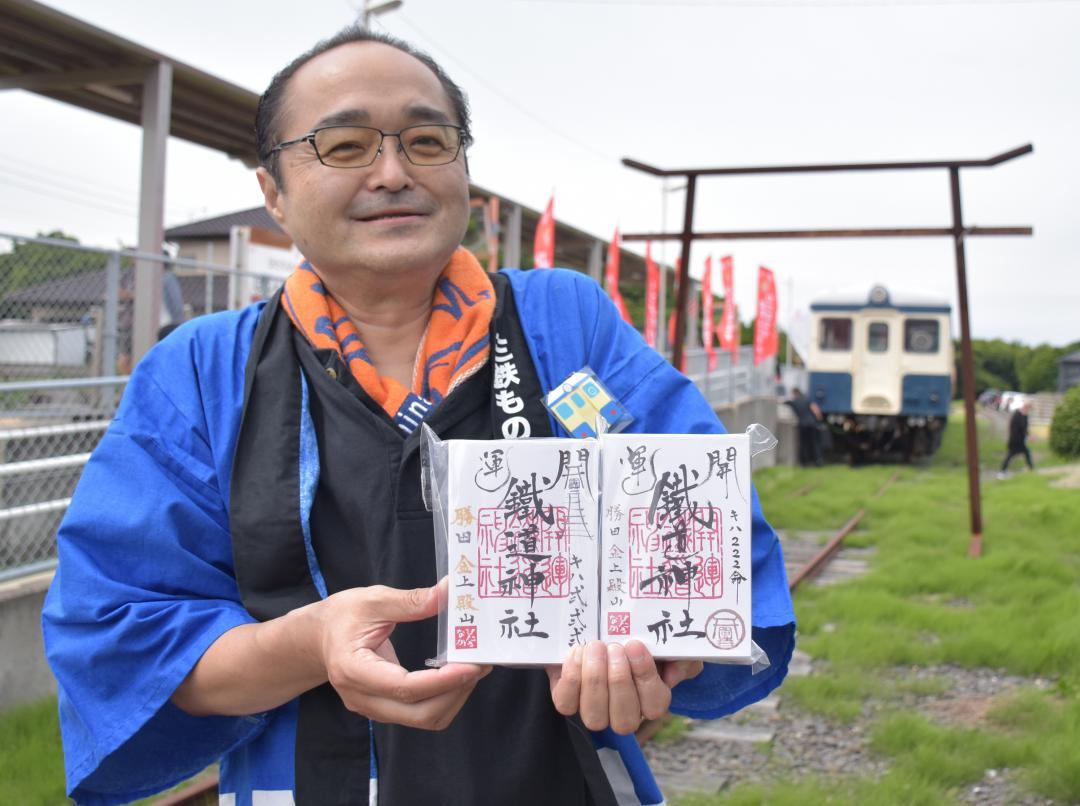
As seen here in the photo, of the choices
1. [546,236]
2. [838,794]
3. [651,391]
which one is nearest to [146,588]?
[651,391]

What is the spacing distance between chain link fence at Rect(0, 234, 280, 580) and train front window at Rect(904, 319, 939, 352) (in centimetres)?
1514

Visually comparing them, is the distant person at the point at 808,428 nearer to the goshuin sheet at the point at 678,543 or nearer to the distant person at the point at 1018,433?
the distant person at the point at 1018,433

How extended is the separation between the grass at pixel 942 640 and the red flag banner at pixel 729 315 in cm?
797

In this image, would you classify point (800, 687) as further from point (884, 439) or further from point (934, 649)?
point (884, 439)

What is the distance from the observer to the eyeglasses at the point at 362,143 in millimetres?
1424

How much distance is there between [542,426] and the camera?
1.40 metres

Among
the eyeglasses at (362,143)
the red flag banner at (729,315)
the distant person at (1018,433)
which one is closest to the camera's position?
the eyeglasses at (362,143)

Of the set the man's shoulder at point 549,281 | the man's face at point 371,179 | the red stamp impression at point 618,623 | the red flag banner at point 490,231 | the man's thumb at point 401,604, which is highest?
the red flag banner at point 490,231

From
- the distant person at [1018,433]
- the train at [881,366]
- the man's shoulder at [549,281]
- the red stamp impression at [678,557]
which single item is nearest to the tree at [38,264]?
the man's shoulder at [549,281]

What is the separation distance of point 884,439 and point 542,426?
20.7 meters

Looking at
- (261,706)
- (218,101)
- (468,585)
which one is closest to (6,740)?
(261,706)

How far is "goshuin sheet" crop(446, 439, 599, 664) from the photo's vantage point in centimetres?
119

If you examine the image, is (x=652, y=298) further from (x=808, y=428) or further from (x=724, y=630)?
(x=724, y=630)

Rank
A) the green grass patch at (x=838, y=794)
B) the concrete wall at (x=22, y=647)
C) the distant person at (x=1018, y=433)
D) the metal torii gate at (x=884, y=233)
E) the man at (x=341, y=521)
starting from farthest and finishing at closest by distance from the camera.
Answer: the distant person at (x=1018, y=433), the metal torii gate at (x=884, y=233), the concrete wall at (x=22, y=647), the green grass patch at (x=838, y=794), the man at (x=341, y=521)
